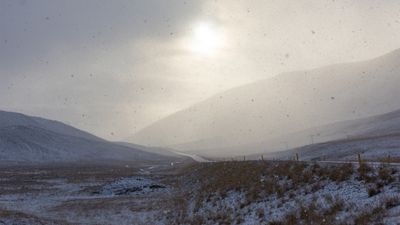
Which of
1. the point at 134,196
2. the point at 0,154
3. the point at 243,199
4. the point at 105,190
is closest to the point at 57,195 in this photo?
the point at 105,190

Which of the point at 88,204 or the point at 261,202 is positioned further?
the point at 88,204

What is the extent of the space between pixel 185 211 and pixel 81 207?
12.7 meters

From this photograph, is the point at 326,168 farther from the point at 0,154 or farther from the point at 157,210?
the point at 0,154

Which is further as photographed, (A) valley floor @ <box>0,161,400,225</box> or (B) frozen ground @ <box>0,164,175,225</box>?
(B) frozen ground @ <box>0,164,175,225</box>

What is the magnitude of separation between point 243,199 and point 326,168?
19.1 feet

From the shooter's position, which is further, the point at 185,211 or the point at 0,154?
the point at 0,154

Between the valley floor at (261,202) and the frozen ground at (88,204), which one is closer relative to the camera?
the valley floor at (261,202)

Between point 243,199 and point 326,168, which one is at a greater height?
point 326,168

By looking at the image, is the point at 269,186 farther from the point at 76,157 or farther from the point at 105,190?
the point at 76,157

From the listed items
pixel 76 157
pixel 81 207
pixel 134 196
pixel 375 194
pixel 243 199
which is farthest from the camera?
pixel 76 157

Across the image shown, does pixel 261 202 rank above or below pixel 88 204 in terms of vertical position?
above

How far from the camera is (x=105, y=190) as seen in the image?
54031mm

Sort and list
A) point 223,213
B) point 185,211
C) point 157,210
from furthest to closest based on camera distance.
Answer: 1. point 157,210
2. point 185,211
3. point 223,213

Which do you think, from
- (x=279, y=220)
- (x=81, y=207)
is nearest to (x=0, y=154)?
(x=81, y=207)
